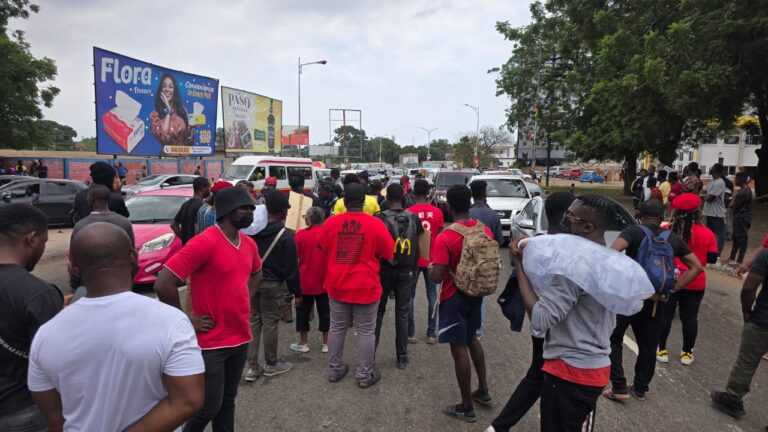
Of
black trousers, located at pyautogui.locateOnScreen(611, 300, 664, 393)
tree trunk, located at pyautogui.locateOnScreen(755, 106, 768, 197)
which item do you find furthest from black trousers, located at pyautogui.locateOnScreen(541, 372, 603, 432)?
tree trunk, located at pyautogui.locateOnScreen(755, 106, 768, 197)

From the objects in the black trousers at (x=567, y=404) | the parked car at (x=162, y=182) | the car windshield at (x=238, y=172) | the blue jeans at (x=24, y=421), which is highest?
the car windshield at (x=238, y=172)

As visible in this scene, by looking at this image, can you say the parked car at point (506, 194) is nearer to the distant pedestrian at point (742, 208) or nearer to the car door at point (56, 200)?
the distant pedestrian at point (742, 208)

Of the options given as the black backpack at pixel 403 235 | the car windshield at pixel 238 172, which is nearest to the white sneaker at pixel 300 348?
the black backpack at pixel 403 235

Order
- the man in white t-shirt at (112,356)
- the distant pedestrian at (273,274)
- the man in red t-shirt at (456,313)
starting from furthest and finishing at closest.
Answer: the distant pedestrian at (273,274) < the man in red t-shirt at (456,313) < the man in white t-shirt at (112,356)

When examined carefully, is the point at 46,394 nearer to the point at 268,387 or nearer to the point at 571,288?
the point at 571,288

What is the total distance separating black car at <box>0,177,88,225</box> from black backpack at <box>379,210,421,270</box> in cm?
1248

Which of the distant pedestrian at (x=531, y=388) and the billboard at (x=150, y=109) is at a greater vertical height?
the billboard at (x=150, y=109)

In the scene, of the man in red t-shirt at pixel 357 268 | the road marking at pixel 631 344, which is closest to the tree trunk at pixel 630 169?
the road marking at pixel 631 344

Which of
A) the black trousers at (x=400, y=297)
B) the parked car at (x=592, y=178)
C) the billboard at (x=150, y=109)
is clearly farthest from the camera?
the parked car at (x=592, y=178)

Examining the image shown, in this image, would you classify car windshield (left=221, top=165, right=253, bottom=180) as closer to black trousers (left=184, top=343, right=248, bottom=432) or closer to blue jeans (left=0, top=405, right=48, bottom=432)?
black trousers (left=184, top=343, right=248, bottom=432)

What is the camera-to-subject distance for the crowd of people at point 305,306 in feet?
4.64

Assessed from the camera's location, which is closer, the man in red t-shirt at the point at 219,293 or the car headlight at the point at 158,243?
the man in red t-shirt at the point at 219,293

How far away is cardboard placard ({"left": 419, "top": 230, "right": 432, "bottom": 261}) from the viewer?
4.89m

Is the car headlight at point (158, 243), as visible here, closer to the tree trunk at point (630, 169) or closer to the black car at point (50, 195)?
the black car at point (50, 195)
